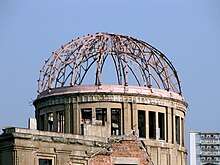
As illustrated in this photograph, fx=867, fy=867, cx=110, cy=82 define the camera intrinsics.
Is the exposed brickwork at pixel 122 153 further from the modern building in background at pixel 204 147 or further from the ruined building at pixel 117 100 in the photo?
the modern building in background at pixel 204 147

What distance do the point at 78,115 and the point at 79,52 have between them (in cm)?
437

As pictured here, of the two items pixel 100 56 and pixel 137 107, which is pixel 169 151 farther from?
pixel 100 56

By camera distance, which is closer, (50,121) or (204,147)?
(50,121)

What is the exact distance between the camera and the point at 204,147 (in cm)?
13550

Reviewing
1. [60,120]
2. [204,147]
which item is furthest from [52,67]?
[204,147]

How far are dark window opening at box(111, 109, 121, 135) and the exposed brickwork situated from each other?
35.8ft

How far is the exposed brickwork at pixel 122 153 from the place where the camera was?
4831 centimetres

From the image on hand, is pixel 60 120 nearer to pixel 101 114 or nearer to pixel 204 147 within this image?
pixel 101 114

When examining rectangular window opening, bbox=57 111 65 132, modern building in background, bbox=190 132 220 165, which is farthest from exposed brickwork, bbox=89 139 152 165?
modern building in background, bbox=190 132 220 165

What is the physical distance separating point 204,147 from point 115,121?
75285 mm

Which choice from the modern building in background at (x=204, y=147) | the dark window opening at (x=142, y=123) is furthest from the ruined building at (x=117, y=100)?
the modern building in background at (x=204, y=147)

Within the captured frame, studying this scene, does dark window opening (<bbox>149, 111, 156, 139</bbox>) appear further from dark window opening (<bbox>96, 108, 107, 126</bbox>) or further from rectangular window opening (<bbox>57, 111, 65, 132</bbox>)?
rectangular window opening (<bbox>57, 111, 65, 132</bbox>)

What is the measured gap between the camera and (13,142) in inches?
1788

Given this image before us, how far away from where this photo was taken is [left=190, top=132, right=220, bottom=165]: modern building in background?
13462 centimetres
